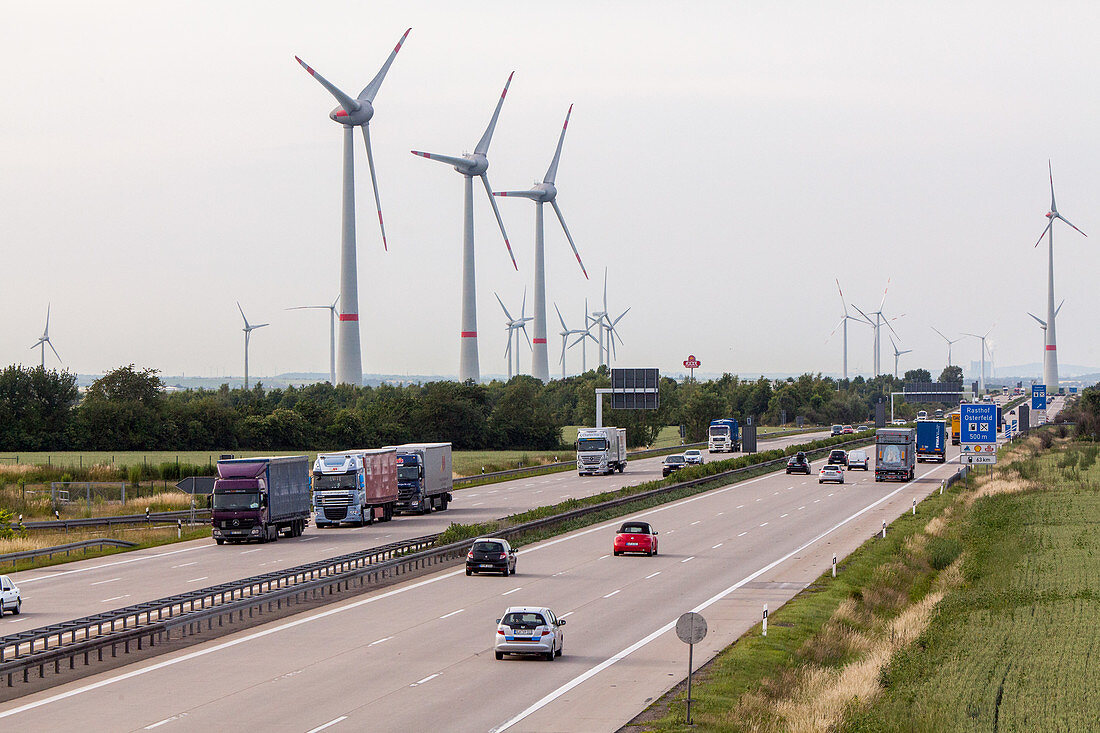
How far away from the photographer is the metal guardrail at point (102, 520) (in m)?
60.7

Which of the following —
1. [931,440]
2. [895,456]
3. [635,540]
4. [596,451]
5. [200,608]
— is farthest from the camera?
[931,440]

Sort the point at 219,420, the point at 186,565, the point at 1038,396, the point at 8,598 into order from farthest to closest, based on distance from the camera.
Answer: the point at 1038,396, the point at 219,420, the point at 186,565, the point at 8,598

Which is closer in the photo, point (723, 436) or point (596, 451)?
point (596, 451)

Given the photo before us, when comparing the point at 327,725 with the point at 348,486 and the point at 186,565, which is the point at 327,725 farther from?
the point at 348,486

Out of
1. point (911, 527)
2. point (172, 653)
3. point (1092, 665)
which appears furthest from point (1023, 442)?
point (172, 653)

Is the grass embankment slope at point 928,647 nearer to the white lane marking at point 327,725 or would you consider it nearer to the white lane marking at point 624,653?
the white lane marking at point 624,653

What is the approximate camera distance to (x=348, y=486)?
214 feet

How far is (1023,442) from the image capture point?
15650 cm

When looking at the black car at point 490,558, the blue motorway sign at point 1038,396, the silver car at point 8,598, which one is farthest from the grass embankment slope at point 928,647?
the blue motorway sign at point 1038,396

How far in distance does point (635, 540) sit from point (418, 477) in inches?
907

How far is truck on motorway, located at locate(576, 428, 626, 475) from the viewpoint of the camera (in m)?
102

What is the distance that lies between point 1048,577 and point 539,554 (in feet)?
67.7

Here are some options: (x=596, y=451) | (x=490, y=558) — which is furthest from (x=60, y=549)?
(x=596, y=451)

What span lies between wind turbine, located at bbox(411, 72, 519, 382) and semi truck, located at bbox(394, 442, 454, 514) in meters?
64.7
